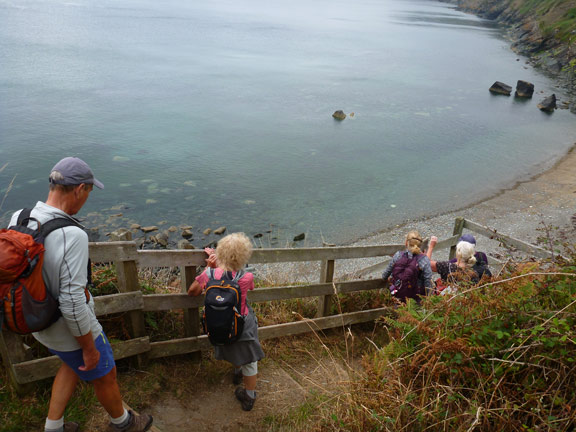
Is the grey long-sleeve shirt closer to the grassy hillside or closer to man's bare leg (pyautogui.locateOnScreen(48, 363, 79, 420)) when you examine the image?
man's bare leg (pyautogui.locateOnScreen(48, 363, 79, 420))

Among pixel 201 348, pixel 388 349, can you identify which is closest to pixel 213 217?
pixel 201 348

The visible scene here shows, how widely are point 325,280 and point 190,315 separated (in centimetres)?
184

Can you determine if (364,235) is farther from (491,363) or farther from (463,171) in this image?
(491,363)

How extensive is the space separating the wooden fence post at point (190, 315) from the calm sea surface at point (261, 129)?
1289 centimetres

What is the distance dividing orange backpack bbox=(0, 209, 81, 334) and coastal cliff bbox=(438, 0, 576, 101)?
40.2 m

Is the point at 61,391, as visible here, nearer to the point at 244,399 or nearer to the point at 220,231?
the point at 244,399

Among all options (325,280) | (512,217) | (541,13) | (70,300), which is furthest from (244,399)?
(541,13)

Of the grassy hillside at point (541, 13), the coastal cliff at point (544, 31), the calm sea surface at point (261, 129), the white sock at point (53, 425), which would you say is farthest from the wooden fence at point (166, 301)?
the coastal cliff at point (544, 31)

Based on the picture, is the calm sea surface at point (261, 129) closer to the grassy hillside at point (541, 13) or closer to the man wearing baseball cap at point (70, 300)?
the grassy hillside at point (541, 13)

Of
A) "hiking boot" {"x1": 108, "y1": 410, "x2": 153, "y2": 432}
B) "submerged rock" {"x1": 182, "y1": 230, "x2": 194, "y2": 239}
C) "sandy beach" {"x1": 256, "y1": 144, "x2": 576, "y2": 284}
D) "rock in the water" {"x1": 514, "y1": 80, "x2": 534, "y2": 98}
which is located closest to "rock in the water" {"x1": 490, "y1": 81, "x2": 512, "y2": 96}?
"rock in the water" {"x1": 514, "y1": 80, "x2": 534, "y2": 98}

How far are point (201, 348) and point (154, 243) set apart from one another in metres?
12.0

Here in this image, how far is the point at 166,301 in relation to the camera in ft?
14.2

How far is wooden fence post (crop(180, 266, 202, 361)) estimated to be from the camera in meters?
4.37

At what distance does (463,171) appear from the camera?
26031 mm
